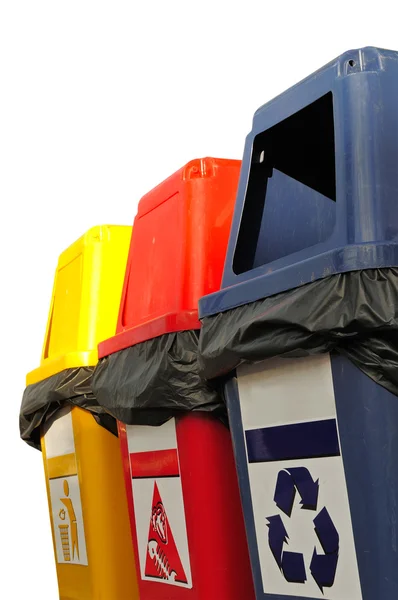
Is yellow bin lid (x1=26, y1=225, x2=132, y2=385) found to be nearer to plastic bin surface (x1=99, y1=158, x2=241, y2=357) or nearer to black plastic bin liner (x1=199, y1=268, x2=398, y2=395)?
plastic bin surface (x1=99, y1=158, x2=241, y2=357)

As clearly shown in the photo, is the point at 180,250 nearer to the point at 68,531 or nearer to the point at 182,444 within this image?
the point at 182,444

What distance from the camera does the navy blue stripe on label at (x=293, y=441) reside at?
84.4 inches

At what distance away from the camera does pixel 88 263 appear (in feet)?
12.7

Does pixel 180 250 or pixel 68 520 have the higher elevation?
pixel 180 250

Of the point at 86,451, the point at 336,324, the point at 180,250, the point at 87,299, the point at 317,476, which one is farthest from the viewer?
the point at 87,299

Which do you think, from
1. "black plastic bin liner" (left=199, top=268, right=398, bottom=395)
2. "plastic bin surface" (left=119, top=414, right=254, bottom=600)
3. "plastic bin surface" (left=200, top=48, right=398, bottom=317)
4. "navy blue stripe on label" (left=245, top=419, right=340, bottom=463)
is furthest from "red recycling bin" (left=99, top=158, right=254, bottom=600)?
"black plastic bin liner" (left=199, top=268, right=398, bottom=395)

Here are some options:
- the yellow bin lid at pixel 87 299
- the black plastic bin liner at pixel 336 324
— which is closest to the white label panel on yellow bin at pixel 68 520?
the yellow bin lid at pixel 87 299

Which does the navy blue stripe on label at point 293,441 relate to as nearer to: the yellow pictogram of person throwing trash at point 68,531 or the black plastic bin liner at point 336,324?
the black plastic bin liner at point 336,324

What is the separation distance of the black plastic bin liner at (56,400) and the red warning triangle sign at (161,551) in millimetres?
621

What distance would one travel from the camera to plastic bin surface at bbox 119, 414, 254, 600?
269cm

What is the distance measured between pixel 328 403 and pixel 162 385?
2.46ft

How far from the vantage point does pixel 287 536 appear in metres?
2.29

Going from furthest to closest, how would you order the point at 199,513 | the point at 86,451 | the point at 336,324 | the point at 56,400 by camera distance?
the point at 56,400, the point at 86,451, the point at 199,513, the point at 336,324

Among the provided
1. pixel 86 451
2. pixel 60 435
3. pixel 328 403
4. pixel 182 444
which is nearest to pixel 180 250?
pixel 182 444
